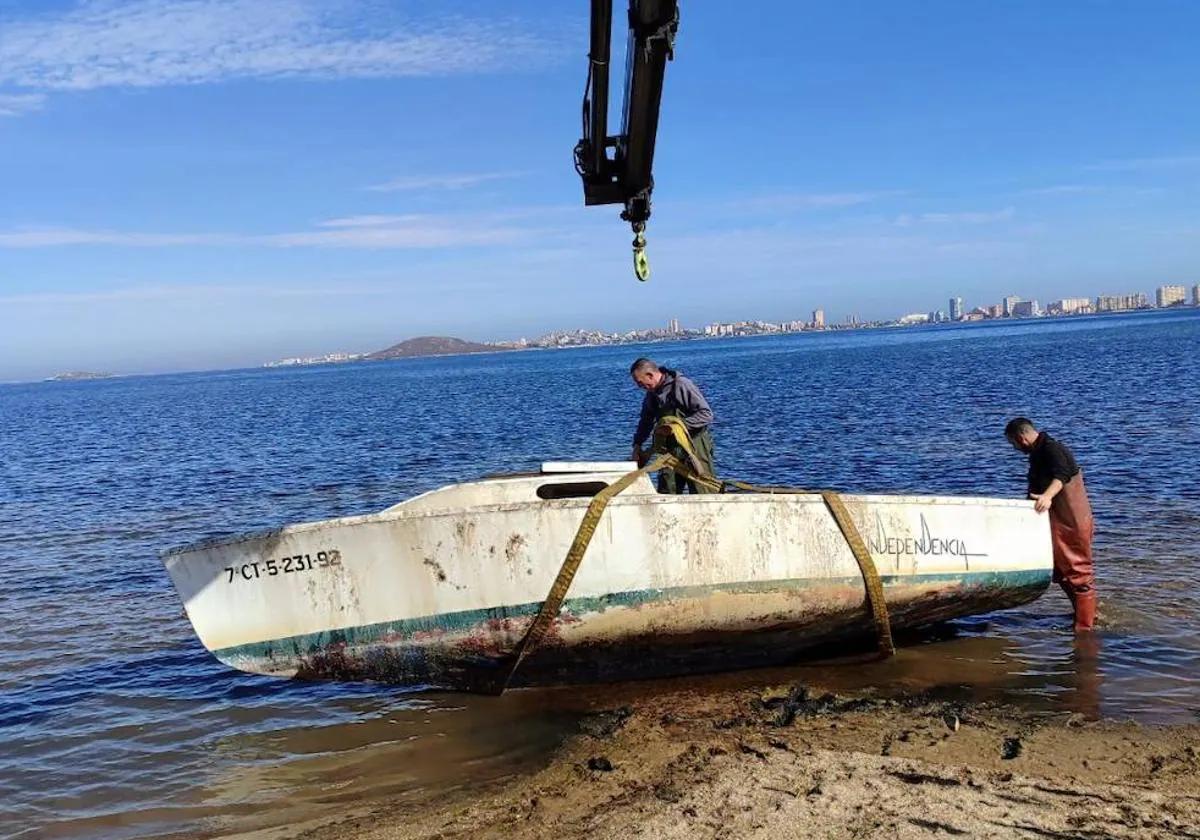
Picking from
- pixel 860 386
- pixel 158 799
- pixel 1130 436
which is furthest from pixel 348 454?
pixel 860 386

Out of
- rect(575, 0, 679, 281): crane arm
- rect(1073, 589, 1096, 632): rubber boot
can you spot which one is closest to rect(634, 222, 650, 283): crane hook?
rect(575, 0, 679, 281): crane arm

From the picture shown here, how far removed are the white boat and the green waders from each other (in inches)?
35.0

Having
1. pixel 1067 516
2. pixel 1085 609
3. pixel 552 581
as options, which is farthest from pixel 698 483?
pixel 1085 609

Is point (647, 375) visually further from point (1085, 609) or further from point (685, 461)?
point (1085, 609)

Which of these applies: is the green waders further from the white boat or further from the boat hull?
the boat hull

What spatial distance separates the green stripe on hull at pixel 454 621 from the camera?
259 inches

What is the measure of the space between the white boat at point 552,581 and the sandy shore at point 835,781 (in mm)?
645

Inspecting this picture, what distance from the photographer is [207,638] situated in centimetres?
680

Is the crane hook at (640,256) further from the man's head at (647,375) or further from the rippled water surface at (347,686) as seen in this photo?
the rippled water surface at (347,686)

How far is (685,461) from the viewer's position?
25.8 ft

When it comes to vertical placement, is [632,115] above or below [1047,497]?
above

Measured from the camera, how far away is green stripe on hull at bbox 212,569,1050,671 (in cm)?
658

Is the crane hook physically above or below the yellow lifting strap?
above

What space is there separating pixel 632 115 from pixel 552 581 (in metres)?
3.25
